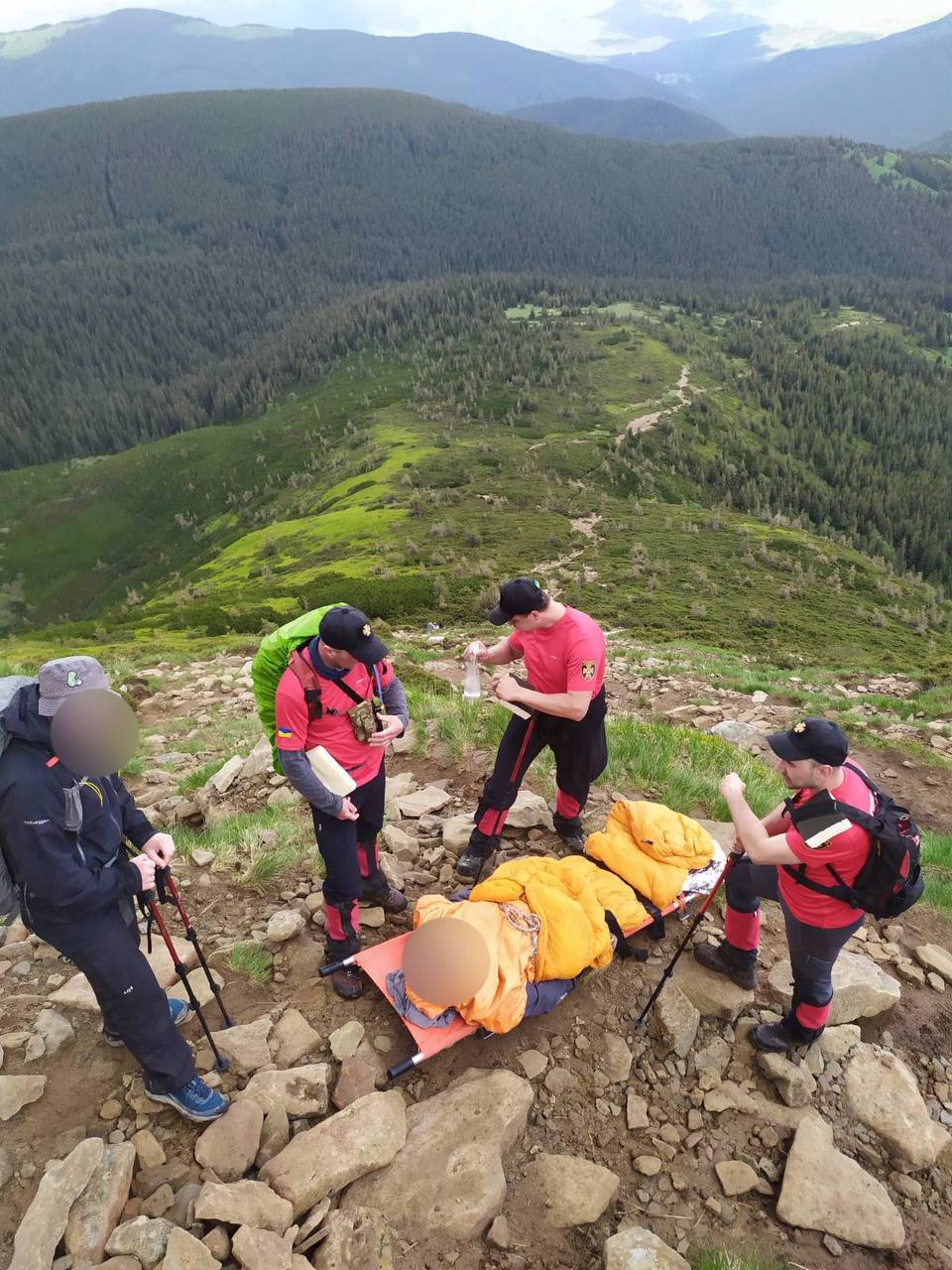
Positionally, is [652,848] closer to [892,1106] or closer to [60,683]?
[892,1106]

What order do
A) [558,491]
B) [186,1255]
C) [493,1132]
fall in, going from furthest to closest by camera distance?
1. [558,491]
2. [493,1132]
3. [186,1255]

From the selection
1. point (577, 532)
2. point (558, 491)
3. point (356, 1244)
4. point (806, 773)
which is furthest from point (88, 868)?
point (558, 491)

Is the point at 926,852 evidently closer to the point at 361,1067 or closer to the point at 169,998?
the point at 361,1067

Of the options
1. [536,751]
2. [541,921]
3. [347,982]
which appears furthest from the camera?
[536,751]

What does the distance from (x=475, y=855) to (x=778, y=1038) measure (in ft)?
9.72

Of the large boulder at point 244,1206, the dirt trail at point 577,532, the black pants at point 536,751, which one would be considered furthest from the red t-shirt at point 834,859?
the dirt trail at point 577,532

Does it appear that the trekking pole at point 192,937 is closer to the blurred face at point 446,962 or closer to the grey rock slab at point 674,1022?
the blurred face at point 446,962

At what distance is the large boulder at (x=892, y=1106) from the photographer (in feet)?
14.0

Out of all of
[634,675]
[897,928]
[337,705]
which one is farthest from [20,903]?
[634,675]

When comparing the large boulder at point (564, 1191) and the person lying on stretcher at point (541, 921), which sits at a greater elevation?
the person lying on stretcher at point (541, 921)

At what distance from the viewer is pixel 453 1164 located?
3.99m

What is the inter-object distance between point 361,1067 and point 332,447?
116008mm

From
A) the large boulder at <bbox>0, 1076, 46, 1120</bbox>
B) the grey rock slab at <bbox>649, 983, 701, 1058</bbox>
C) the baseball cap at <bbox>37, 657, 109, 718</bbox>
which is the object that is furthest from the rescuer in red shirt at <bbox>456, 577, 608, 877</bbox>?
the large boulder at <bbox>0, 1076, 46, 1120</bbox>

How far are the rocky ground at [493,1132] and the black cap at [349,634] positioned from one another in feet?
8.60
